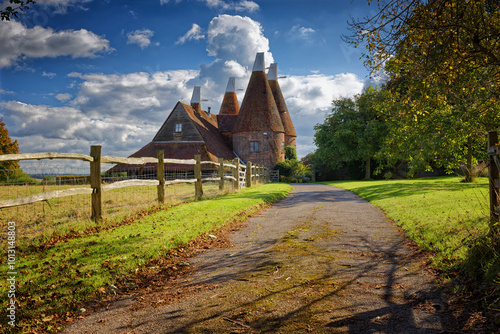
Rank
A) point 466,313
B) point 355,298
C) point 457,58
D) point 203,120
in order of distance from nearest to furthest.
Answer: point 466,313
point 355,298
point 457,58
point 203,120

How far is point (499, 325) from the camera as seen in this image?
328cm

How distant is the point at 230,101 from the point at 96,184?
159 ft

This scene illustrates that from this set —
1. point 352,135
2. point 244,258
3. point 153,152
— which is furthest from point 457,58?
point 153,152

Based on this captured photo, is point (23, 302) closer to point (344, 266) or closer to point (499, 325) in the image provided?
point (344, 266)

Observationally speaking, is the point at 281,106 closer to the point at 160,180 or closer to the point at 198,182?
the point at 198,182

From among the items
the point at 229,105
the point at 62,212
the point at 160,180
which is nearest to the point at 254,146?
the point at 229,105

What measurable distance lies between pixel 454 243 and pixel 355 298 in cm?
314

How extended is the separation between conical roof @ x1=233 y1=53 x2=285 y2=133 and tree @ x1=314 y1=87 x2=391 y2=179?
19.5 ft

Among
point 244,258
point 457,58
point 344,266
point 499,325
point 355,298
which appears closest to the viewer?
point 499,325

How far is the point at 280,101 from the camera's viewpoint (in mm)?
52000

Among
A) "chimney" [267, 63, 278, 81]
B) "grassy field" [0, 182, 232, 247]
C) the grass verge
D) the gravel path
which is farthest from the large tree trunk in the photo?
the gravel path

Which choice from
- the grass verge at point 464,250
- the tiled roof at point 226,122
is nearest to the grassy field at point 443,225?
the grass verge at point 464,250

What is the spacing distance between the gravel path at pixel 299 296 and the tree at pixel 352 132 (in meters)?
33.1

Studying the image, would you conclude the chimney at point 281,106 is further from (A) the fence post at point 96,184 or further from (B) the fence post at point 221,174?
(A) the fence post at point 96,184
